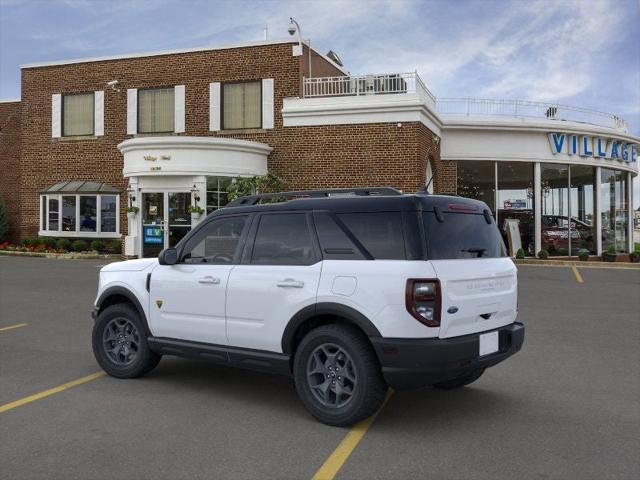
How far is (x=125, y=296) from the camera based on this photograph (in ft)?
20.3

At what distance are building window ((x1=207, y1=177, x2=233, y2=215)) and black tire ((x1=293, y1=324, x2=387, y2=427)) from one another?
15658mm

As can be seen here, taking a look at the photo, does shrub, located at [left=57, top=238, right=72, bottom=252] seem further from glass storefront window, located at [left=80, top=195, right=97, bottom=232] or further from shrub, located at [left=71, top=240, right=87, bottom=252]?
glass storefront window, located at [left=80, top=195, right=97, bottom=232]

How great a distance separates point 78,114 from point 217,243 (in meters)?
21.1

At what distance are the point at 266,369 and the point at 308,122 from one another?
1649 centimetres

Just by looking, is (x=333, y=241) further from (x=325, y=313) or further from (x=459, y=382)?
(x=459, y=382)

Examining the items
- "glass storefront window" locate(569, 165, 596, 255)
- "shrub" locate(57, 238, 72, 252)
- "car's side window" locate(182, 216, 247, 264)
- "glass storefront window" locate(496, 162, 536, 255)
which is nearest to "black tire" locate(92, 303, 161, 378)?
"car's side window" locate(182, 216, 247, 264)

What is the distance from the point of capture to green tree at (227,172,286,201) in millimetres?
19609

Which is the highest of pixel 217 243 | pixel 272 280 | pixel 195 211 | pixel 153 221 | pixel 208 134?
pixel 208 134

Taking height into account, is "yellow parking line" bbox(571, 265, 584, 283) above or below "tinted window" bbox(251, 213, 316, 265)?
below

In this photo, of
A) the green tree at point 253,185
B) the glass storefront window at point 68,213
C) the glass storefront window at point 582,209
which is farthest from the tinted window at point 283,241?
the glass storefront window at point 582,209

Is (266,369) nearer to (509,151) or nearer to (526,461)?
(526,461)

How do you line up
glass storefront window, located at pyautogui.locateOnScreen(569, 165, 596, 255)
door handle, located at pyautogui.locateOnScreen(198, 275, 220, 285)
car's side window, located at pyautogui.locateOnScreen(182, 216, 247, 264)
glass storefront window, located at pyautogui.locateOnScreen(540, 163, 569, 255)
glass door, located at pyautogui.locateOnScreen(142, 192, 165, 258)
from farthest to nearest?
glass storefront window, located at pyautogui.locateOnScreen(569, 165, 596, 255)
glass storefront window, located at pyautogui.locateOnScreen(540, 163, 569, 255)
glass door, located at pyautogui.locateOnScreen(142, 192, 165, 258)
car's side window, located at pyautogui.locateOnScreen(182, 216, 247, 264)
door handle, located at pyautogui.locateOnScreen(198, 275, 220, 285)

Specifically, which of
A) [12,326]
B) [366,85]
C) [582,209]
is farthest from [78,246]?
[582,209]

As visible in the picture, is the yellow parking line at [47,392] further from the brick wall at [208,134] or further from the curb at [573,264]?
the curb at [573,264]
